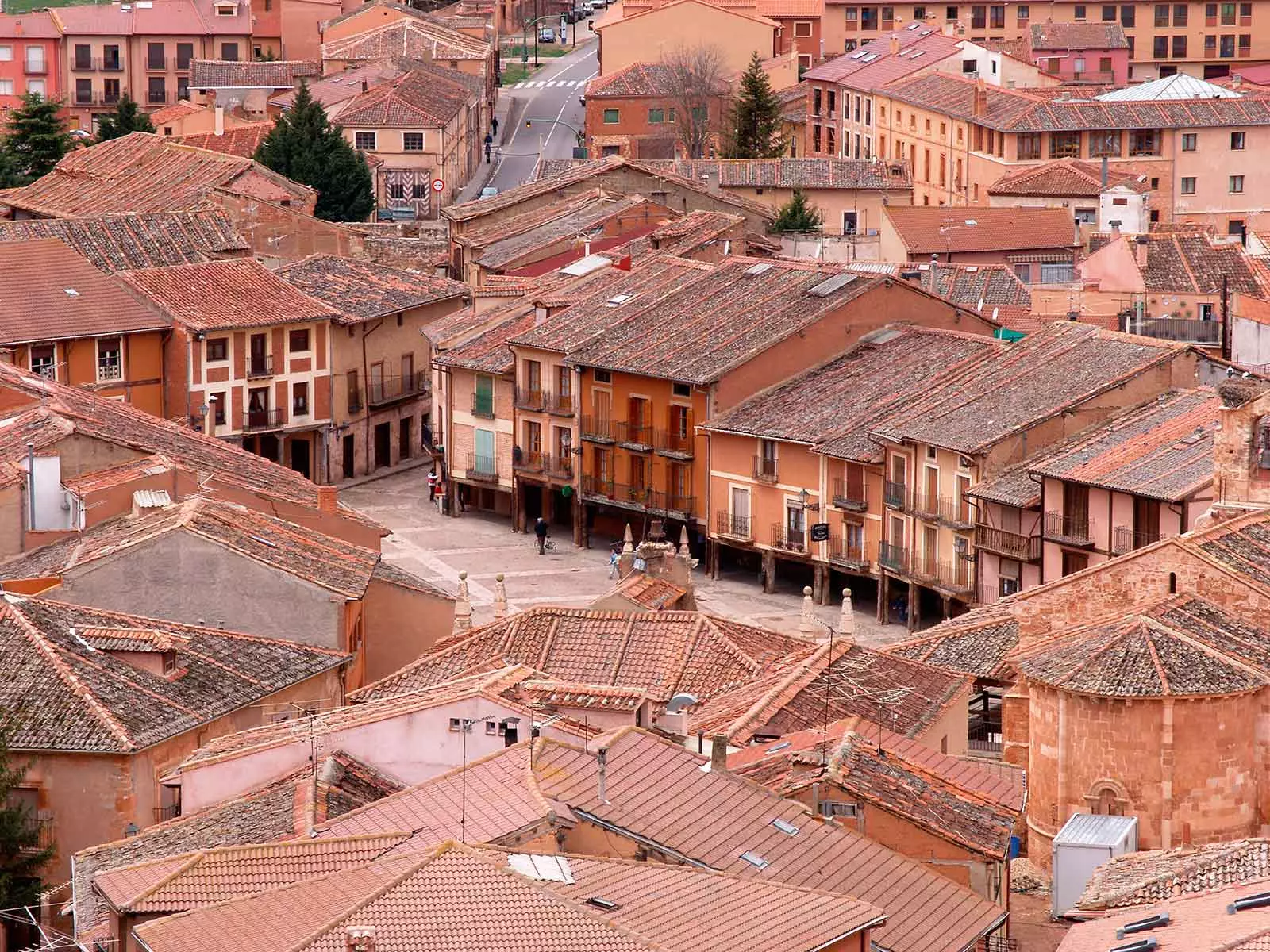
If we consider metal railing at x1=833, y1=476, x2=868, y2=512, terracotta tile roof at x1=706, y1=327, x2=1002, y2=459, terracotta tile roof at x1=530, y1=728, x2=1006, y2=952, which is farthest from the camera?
terracotta tile roof at x1=706, y1=327, x2=1002, y2=459

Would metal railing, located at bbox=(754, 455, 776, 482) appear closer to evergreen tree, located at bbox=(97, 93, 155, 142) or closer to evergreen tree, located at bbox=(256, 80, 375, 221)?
evergreen tree, located at bbox=(256, 80, 375, 221)

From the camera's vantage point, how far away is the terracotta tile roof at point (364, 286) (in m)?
107

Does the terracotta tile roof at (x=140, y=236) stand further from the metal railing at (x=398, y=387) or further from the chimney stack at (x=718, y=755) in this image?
the chimney stack at (x=718, y=755)

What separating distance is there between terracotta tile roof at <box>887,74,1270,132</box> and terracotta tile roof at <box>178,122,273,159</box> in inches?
1302

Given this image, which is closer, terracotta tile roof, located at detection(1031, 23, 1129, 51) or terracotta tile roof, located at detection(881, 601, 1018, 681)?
terracotta tile roof, located at detection(881, 601, 1018, 681)

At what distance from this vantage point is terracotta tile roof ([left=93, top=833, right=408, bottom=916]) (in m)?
38.0

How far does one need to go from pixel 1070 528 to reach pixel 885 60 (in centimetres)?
9260

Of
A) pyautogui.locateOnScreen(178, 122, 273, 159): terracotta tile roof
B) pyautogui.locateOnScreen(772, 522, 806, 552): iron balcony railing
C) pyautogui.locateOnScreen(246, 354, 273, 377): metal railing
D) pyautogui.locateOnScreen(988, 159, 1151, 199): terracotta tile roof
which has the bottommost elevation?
pyautogui.locateOnScreen(772, 522, 806, 552): iron balcony railing

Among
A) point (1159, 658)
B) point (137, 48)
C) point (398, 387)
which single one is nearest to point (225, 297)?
point (398, 387)

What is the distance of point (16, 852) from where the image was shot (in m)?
49.2

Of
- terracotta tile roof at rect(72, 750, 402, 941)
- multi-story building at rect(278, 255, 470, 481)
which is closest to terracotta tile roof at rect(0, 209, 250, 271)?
multi-story building at rect(278, 255, 470, 481)

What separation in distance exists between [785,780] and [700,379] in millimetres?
47330

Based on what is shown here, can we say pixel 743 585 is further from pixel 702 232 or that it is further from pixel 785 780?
pixel 785 780

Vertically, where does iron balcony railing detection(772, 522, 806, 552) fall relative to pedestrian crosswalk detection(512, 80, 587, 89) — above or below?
below
